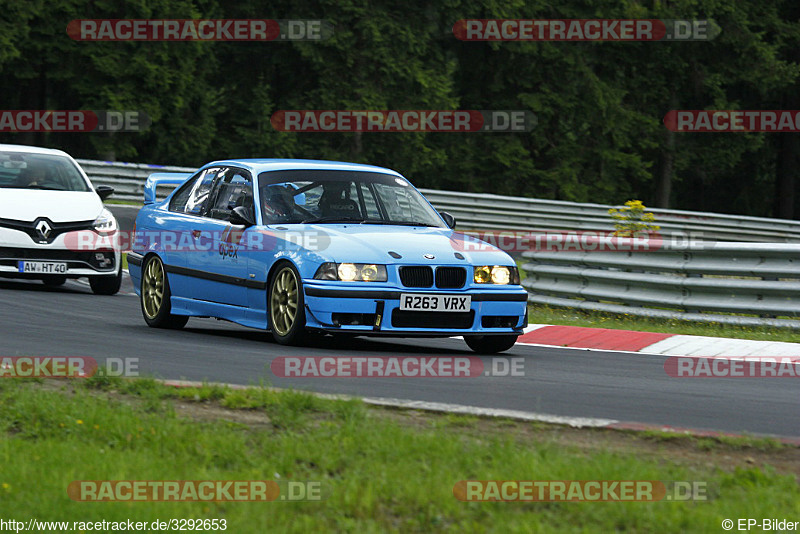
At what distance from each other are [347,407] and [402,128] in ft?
112

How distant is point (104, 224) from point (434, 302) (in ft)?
21.4

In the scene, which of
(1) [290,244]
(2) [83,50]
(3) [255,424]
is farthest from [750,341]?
(2) [83,50]

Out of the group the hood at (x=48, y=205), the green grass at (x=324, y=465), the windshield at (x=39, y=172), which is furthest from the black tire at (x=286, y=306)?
the windshield at (x=39, y=172)

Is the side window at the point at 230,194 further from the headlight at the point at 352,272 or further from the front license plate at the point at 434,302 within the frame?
the front license plate at the point at 434,302

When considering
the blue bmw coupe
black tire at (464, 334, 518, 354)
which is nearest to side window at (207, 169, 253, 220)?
the blue bmw coupe

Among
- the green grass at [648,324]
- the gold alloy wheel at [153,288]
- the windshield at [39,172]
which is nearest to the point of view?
the gold alloy wheel at [153,288]

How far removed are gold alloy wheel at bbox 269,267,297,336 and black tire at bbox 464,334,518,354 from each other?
59.1 inches

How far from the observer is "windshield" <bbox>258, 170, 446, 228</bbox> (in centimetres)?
1048

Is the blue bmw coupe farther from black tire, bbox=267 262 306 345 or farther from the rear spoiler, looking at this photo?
the rear spoiler

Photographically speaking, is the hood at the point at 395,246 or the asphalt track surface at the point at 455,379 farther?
the hood at the point at 395,246

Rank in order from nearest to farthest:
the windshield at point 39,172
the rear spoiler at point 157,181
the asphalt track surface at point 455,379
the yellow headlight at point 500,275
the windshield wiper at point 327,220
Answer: the asphalt track surface at point 455,379, the yellow headlight at point 500,275, the windshield wiper at point 327,220, the rear spoiler at point 157,181, the windshield at point 39,172

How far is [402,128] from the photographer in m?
40.4

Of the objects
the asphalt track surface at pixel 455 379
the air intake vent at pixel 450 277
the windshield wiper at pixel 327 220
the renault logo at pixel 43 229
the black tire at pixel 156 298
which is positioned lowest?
the asphalt track surface at pixel 455 379

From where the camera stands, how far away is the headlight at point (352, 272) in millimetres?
9477
